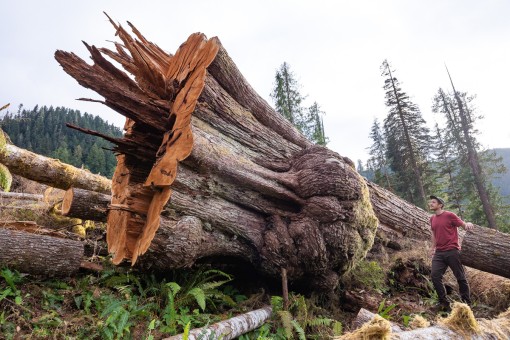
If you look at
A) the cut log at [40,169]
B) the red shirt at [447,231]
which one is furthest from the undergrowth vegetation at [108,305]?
the cut log at [40,169]

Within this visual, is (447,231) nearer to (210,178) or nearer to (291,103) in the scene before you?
(210,178)

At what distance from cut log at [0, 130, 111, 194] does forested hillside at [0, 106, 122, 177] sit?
39.0 metres

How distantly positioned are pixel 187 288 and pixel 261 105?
148 inches

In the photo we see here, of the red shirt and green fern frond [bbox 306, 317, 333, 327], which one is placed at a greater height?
the red shirt

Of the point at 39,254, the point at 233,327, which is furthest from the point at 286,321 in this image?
the point at 39,254

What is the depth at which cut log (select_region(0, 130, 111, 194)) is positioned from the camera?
7738mm

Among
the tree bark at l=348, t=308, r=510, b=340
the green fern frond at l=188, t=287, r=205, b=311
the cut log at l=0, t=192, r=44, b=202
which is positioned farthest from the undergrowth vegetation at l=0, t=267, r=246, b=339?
the cut log at l=0, t=192, r=44, b=202

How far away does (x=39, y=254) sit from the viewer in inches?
165

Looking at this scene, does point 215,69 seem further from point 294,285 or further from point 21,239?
point 294,285

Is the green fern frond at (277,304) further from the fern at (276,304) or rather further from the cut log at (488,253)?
the cut log at (488,253)

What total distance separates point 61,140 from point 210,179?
8026 cm

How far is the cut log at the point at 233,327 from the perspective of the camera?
11.4ft

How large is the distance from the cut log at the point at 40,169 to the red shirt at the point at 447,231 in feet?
30.7

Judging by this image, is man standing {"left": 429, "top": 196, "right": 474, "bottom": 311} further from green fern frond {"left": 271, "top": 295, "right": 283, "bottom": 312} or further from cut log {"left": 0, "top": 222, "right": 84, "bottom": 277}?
cut log {"left": 0, "top": 222, "right": 84, "bottom": 277}
